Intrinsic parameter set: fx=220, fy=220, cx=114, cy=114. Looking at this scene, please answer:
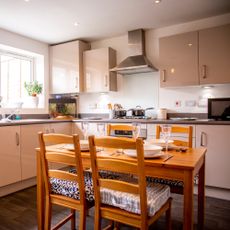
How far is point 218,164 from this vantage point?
2.56 m

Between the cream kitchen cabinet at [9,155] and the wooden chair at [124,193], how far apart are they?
1739 mm

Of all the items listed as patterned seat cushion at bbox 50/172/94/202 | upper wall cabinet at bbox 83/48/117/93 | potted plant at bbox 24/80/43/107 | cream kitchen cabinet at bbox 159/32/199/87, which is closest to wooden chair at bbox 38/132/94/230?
patterned seat cushion at bbox 50/172/94/202

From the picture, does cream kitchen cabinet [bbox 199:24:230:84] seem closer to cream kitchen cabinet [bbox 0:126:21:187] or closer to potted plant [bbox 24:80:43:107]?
cream kitchen cabinet [bbox 0:126:21:187]

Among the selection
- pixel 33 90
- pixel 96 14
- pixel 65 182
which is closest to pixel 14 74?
pixel 33 90

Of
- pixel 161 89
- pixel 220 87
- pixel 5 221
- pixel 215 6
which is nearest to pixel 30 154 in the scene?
pixel 5 221

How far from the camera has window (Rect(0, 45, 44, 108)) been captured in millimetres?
3688

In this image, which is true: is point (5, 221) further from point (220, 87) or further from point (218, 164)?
point (220, 87)

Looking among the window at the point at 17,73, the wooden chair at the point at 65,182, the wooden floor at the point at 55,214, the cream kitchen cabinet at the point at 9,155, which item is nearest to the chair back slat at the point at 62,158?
the wooden chair at the point at 65,182

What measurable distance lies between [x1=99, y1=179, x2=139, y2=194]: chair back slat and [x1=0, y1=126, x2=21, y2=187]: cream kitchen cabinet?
180cm

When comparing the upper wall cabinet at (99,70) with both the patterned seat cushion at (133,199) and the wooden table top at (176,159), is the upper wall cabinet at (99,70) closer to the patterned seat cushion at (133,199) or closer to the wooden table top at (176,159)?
the wooden table top at (176,159)

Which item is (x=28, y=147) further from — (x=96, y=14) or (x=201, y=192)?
(x=201, y=192)

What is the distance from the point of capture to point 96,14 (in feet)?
9.62

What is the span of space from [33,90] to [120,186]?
3153 millimetres

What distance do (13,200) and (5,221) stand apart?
0.49 m
